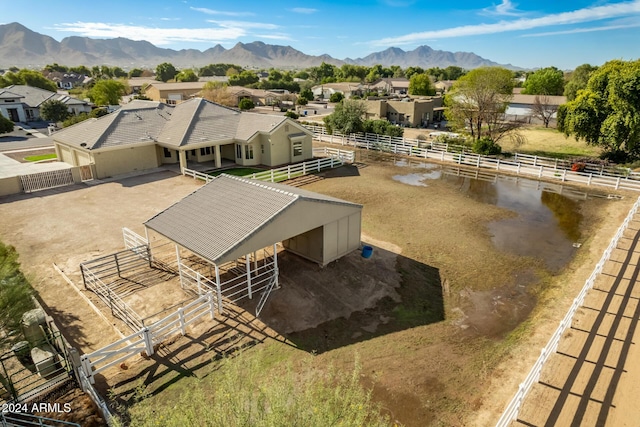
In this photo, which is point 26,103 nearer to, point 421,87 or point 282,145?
point 282,145

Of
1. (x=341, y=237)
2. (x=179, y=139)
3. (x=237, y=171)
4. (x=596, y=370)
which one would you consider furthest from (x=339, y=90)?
(x=596, y=370)

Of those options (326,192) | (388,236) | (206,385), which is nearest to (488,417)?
(206,385)

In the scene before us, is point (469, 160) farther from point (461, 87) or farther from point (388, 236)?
point (388, 236)

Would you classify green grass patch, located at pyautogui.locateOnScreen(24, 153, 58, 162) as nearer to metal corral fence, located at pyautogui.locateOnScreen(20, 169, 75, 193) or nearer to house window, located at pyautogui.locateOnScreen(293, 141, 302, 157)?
metal corral fence, located at pyautogui.locateOnScreen(20, 169, 75, 193)

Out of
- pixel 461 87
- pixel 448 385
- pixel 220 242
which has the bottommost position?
pixel 448 385

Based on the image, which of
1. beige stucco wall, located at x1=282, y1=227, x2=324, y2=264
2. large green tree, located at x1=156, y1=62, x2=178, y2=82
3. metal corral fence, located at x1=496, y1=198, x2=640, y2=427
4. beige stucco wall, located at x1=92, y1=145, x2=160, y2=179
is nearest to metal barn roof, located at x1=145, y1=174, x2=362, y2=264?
beige stucco wall, located at x1=282, y1=227, x2=324, y2=264

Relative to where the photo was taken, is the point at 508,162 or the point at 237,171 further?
the point at 508,162
